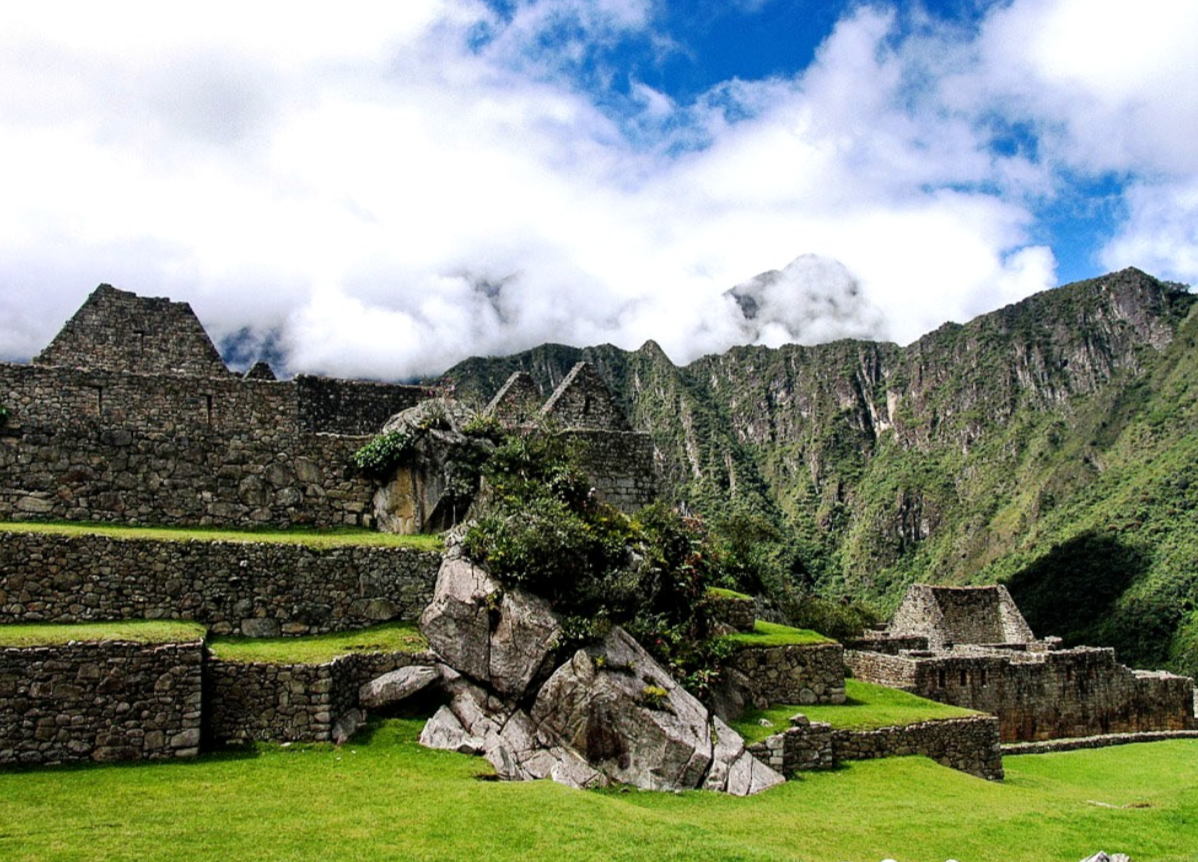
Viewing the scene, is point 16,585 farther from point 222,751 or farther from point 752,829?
point 752,829

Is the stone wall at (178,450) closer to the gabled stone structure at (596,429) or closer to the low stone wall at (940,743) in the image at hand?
the gabled stone structure at (596,429)

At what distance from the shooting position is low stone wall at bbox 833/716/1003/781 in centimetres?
1447

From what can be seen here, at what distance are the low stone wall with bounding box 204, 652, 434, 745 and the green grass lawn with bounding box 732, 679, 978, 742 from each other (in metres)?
6.02

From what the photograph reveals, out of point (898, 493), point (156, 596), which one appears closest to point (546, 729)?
point (156, 596)

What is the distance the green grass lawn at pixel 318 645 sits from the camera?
11.9m

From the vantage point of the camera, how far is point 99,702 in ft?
34.7

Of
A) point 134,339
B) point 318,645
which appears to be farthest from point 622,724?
point 134,339

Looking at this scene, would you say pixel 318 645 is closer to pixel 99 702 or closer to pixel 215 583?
pixel 215 583

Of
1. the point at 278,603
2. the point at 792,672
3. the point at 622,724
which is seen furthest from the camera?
the point at 792,672

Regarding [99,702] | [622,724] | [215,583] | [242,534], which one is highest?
[242,534]

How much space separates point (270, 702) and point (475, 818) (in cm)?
408

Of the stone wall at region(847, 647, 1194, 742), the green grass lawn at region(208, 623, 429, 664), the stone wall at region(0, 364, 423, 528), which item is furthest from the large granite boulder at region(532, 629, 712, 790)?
the stone wall at region(847, 647, 1194, 742)

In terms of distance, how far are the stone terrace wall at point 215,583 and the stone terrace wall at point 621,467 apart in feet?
19.7

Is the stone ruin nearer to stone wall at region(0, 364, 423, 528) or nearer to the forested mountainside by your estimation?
stone wall at region(0, 364, 423, 528)
